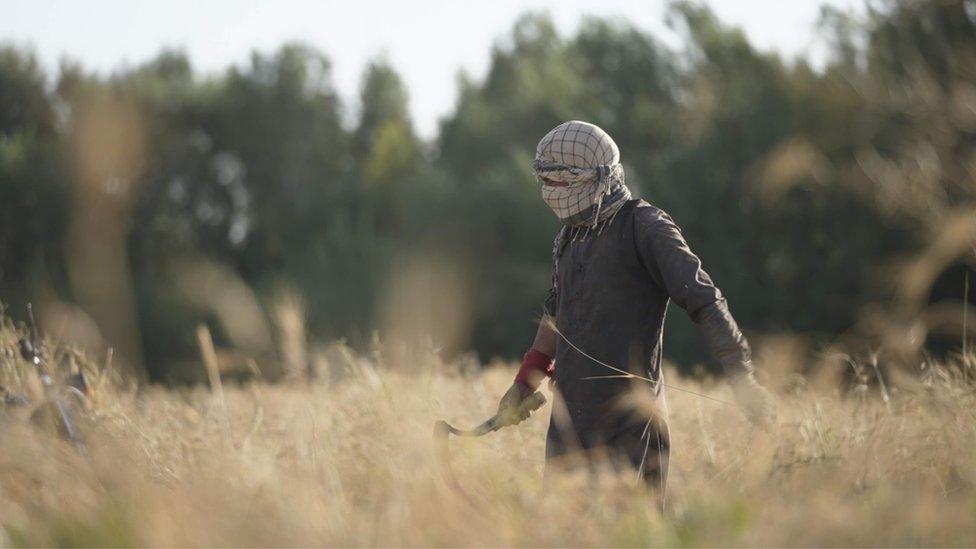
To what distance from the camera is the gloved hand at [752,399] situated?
350 centimetres

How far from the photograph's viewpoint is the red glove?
4.48 metres

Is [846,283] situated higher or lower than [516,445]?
→ lower

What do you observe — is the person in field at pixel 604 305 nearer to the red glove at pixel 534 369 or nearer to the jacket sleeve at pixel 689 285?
the jacket sleeve at pixel 689 285

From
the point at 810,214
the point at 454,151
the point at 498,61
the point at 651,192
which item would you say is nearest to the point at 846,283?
the point at 810,214

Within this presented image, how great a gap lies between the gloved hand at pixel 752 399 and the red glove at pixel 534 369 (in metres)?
1.04

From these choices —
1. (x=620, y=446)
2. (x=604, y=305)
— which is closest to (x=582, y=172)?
(x=604, y=305)

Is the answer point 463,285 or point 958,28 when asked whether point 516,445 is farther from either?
point 463,285

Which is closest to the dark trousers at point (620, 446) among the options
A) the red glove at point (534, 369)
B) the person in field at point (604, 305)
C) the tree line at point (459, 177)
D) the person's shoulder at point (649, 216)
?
the person in field at point (604, 305)

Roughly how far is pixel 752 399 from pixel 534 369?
1153mm

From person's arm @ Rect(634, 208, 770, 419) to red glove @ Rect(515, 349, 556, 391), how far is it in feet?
2.14

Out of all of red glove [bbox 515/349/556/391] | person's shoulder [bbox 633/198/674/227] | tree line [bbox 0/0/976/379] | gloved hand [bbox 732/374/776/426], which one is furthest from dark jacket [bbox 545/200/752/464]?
tree line [bbox 0/0/976/379]

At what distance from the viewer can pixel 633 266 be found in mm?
4090

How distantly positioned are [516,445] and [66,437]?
1.74 meters

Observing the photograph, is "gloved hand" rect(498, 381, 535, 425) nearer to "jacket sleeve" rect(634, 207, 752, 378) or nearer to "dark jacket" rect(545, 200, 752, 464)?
"dark jacket" rect(545, 200, 752, 464)
